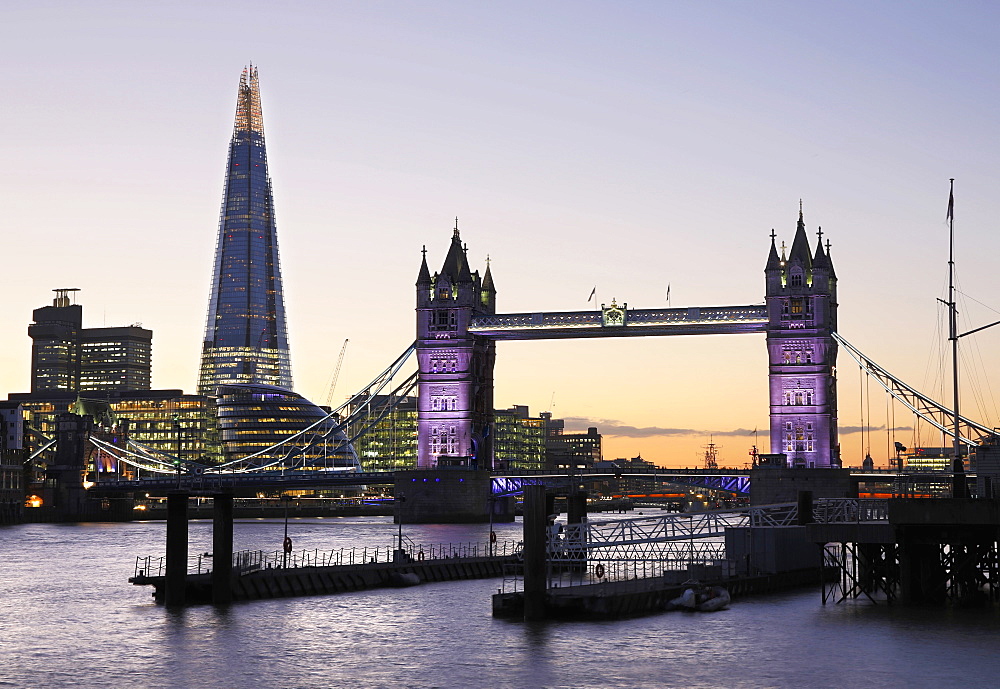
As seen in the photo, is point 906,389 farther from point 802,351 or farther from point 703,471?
point 703,471

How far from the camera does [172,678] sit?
54250mm

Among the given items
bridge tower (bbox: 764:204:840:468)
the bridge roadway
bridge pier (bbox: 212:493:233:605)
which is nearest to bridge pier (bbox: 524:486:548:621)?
bridge pier (bbox: 212:493:233:605)

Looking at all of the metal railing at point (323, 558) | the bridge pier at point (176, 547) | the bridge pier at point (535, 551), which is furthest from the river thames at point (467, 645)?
the metal railing at point (323, 558)

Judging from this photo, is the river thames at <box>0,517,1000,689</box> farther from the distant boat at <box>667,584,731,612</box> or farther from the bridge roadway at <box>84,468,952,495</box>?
the bridge roadway at <box>84,468,952,495</box>

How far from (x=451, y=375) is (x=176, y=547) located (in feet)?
394

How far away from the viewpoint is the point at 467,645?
6156 cm

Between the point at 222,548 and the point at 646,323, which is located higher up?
the point at 646,323

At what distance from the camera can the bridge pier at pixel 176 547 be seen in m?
66.9

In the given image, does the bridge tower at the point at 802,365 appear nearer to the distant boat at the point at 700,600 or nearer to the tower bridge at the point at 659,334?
the tower bridge at the point at 659,334

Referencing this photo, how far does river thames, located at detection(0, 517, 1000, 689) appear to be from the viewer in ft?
177

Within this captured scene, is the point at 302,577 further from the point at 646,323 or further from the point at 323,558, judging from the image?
the point at 646,323

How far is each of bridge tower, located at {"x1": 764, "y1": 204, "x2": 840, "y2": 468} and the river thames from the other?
98.9 meters

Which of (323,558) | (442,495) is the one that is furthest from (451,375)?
(323,558)

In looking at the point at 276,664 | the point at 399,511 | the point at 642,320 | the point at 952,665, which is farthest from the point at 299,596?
the point at 642,320
